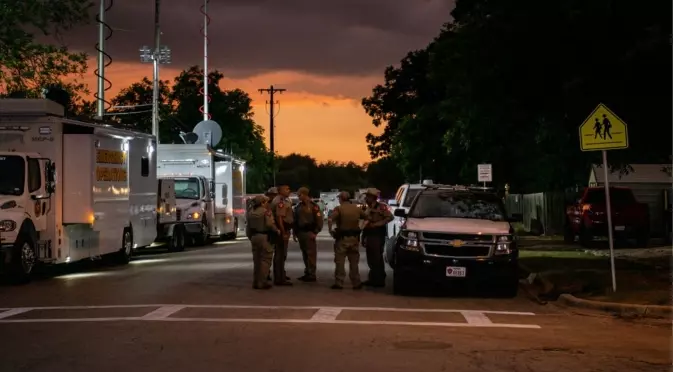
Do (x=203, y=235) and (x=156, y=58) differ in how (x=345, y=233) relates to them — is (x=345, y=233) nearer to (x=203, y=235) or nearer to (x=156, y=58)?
(x=203, y=235)

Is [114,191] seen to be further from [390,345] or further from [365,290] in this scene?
[390,345]

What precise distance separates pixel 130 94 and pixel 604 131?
5579 centimetres

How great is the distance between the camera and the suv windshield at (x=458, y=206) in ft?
53.9

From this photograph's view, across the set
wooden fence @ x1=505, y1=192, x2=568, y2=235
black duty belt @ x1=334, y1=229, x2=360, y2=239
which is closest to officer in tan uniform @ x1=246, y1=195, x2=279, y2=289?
black duty belt @ x1=334, y1=229, x2=360, y2=239

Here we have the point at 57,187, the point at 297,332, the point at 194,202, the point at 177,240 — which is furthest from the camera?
the point at 194,202

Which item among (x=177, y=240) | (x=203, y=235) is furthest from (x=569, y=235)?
(x=177, y=240)

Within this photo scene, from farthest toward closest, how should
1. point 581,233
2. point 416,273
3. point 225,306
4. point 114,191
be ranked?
point 581,233, point 114,191, point 416,273, point 225,306

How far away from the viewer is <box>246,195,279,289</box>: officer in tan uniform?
16.4 meters

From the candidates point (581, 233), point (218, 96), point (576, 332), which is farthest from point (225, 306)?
point (218, 96)

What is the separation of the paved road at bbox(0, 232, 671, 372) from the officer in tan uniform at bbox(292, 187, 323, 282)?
1.06m

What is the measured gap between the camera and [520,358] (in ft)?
31.0

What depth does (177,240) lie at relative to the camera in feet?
95.2

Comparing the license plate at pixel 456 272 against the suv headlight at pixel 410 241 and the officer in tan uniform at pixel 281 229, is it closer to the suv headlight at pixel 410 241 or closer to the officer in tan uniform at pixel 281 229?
the suv headlight at pixel 410 241

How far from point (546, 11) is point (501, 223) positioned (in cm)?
418
